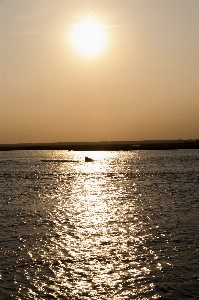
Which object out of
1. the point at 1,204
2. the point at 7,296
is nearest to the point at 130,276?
the point at 7,296

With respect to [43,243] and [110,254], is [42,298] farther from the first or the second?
[43,243]

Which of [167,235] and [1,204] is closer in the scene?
[167,235]

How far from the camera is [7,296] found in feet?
56.9

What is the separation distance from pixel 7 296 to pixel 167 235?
43.9ft

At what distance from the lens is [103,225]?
105ft

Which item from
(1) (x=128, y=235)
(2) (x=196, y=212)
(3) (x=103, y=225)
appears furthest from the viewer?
(2) (x=196, y=212)

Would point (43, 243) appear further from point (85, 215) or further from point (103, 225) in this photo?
point (85, 215)

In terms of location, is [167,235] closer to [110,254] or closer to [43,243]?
[110,254]

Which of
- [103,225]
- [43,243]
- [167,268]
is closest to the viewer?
[167,268]

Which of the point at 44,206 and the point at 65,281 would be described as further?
the point at 44,206

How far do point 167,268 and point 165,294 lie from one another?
3251 millimetres

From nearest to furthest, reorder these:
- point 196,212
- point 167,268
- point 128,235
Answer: point 167,268, point 128,235, point 196,212

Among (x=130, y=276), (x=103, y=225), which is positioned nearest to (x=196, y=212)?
(x=103, y=225)

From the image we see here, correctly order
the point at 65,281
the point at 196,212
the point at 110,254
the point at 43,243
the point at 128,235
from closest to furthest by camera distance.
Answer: the point at 65,281 → the point at 110,254 → the point at 43,243 → the point at 128,235 → the point at 196,212
